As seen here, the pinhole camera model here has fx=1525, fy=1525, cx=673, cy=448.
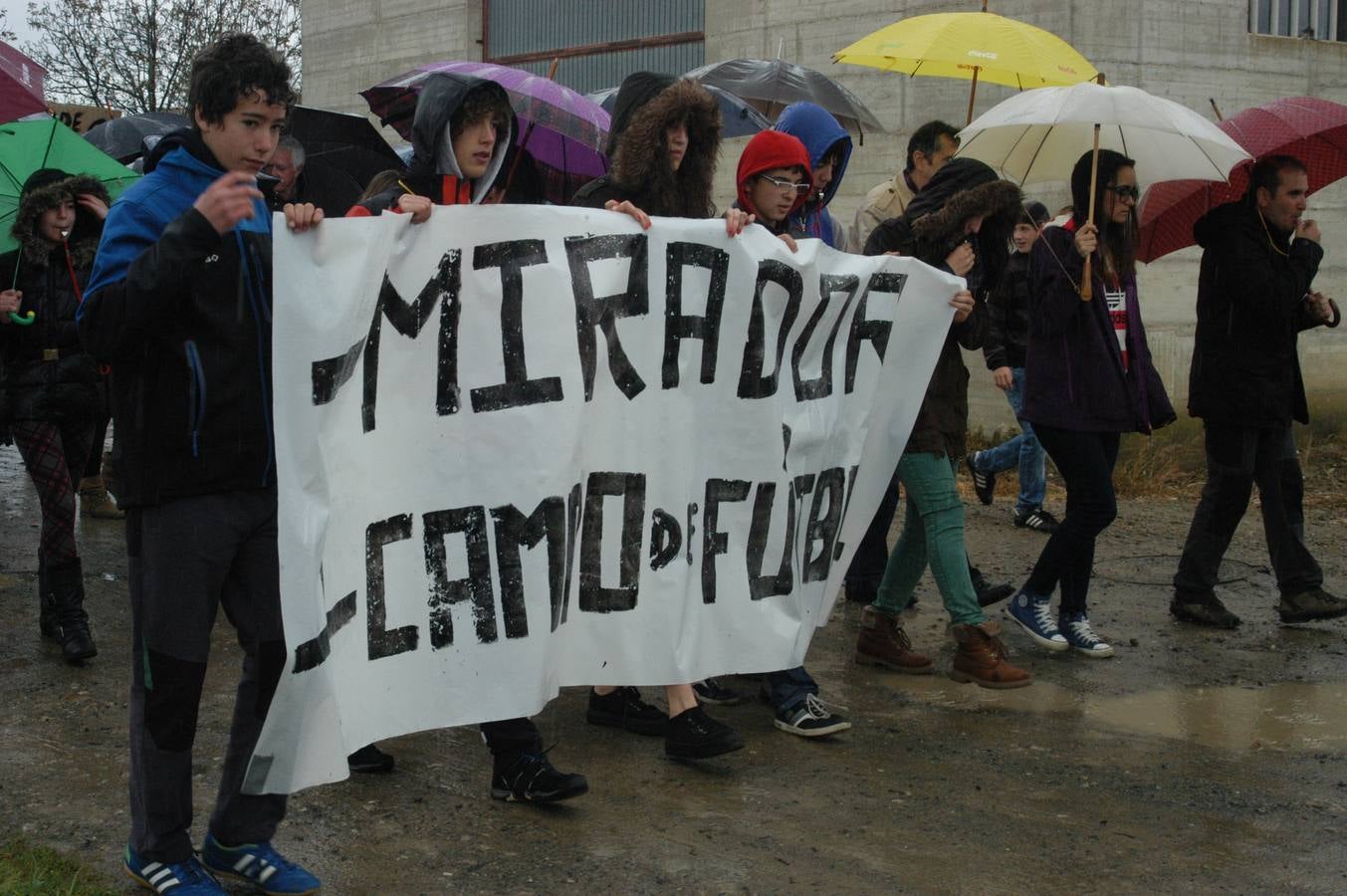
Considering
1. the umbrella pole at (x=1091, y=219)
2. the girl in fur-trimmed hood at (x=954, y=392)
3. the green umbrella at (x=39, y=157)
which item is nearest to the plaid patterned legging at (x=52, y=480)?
the green umbrella at (x=39, y=157)

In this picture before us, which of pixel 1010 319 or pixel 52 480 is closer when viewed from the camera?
pixel 52 480

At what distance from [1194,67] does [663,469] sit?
27.8 ft

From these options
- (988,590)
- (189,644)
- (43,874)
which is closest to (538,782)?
(189,644)

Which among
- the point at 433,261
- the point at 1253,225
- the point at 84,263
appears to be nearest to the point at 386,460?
the point at 433,261

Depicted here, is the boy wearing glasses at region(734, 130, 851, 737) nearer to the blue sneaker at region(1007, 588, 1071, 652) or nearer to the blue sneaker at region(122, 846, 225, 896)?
the blue sneaker at region(1007, 588, 1071, 652)

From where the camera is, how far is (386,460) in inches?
153

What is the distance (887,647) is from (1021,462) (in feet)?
10.4

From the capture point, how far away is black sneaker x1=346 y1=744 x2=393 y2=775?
4.47 metres

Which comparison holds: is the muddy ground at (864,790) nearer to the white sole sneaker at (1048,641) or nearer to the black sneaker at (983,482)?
the white sole sneaker at (1048,641)

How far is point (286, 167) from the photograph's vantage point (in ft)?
23.0

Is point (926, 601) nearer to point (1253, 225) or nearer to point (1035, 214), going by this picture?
point (1253, 225)

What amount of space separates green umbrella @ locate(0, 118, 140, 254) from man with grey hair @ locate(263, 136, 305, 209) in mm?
652

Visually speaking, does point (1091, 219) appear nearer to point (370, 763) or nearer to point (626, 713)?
point (626, 713)

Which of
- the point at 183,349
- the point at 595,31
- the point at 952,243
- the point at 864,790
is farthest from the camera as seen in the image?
the point at 595,31
